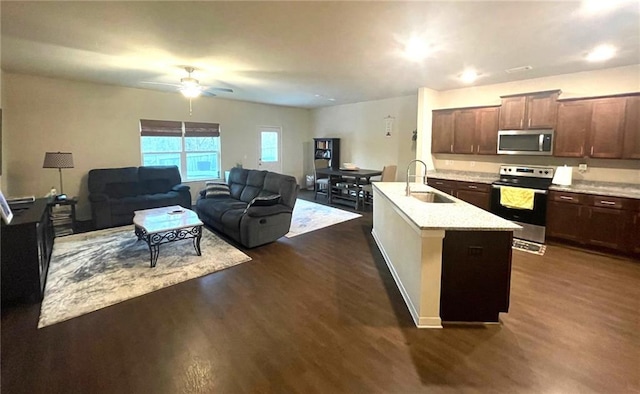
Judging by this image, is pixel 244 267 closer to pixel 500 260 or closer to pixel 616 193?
pixel 500 260

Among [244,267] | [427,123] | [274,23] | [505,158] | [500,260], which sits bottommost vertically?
[244,267]

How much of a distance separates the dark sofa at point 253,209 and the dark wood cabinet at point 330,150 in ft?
11.0

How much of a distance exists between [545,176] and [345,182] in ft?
13.4

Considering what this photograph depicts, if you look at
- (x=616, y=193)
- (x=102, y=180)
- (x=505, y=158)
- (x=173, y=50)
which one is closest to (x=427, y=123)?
(x=505, y=158)

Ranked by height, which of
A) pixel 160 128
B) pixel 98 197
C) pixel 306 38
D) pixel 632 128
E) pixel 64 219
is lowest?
pixel 64 219

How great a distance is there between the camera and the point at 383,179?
21.5ft

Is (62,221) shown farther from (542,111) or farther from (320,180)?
(542,111)

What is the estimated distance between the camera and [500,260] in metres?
2.49

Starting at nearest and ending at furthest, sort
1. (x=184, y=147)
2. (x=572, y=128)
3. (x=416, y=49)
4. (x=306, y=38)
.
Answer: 1. (x=306, y=38)
2. (x=416, y=49)
3. (x=572, y=128)
4. (x=184, y=147)

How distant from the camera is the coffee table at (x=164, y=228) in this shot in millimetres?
3705

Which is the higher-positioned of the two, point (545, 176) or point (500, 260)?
point (545, 176)

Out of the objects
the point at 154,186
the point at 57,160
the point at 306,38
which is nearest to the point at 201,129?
the point at 154,186

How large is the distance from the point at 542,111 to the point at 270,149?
6437 millimetres

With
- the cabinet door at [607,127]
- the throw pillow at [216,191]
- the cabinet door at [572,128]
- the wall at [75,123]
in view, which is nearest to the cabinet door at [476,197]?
the cabinet door at [572,128]
